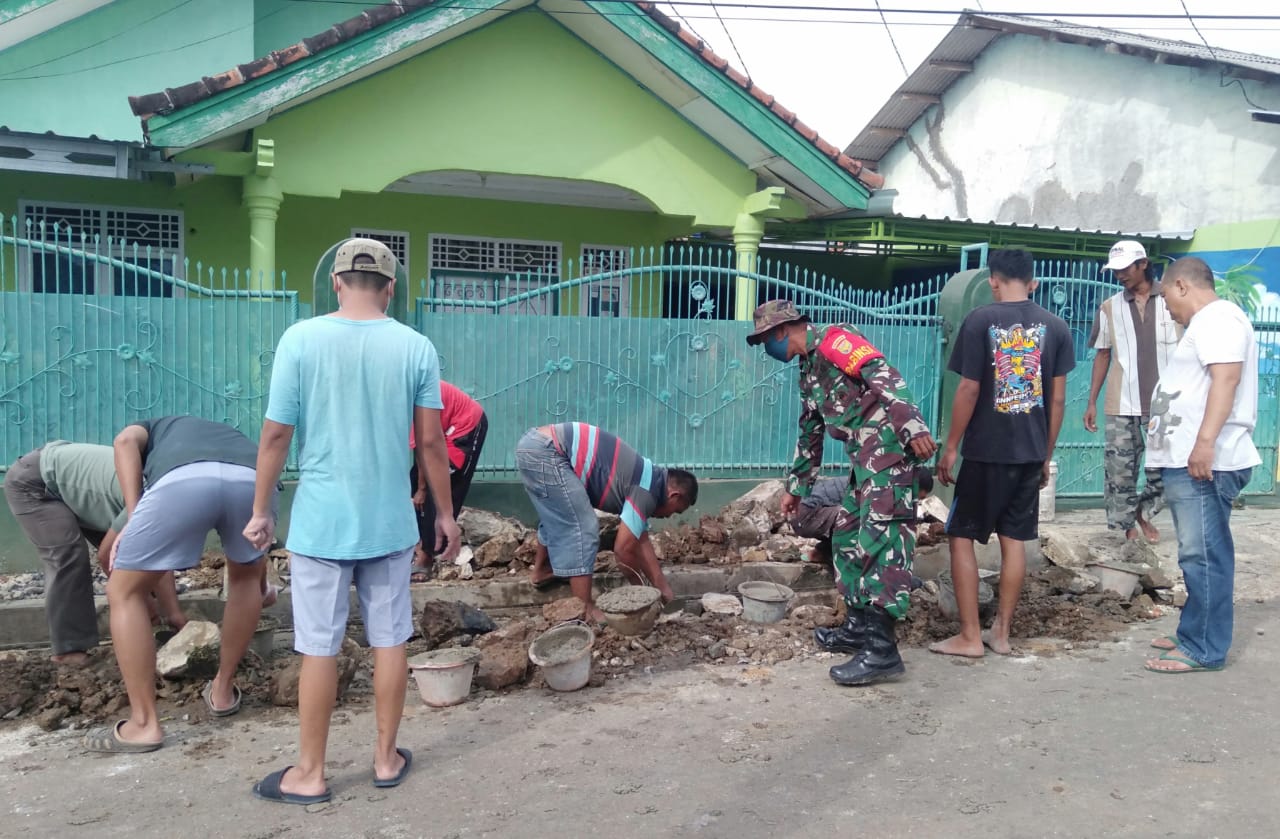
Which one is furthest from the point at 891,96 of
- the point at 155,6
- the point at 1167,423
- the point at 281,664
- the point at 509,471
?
the point at 281,664

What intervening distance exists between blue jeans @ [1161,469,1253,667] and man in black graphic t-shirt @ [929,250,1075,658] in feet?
1.93

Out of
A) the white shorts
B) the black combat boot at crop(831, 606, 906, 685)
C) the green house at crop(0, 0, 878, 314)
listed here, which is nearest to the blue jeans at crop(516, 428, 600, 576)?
the black combat boot at crop(831, 606, 906, 685)

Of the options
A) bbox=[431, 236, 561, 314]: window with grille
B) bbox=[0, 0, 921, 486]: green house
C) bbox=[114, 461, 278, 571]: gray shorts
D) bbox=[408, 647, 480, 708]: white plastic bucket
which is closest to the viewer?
bbox=[114, 461, 278, 571]: gray shorts

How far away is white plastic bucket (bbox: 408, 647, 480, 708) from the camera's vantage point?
4.11 m

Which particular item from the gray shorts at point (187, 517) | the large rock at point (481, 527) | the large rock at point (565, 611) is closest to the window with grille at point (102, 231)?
the large rock at point (481, 527)

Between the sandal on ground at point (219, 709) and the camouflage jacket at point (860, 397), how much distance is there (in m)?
2.80

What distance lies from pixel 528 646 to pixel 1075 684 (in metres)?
2.46

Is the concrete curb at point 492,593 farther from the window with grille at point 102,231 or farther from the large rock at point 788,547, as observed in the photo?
the window with grille at point 102,231

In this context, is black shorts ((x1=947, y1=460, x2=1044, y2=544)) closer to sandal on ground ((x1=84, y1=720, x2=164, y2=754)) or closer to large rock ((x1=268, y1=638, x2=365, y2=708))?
large rock ((x1=268, y1=638, x2=365, y2=708))

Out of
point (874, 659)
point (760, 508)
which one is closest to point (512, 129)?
point (760, 508)

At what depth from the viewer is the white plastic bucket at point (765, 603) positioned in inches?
206

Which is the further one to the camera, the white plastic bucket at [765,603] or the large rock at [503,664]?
the white plastic bucket at [765,603]

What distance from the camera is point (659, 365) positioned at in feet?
23.1

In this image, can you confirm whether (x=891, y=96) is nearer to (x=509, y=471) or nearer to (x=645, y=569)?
(x=509, y=471)
